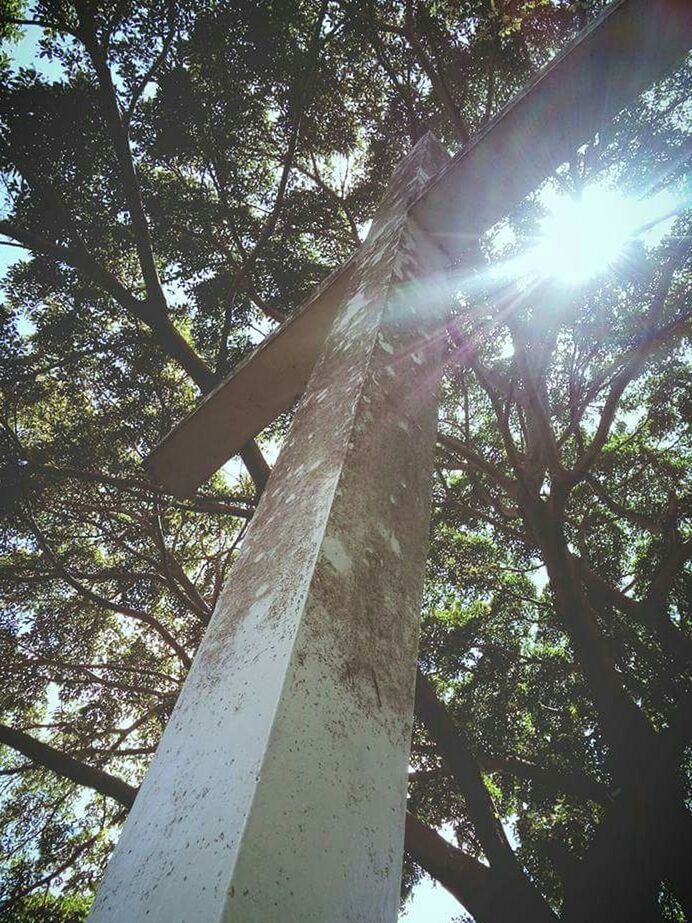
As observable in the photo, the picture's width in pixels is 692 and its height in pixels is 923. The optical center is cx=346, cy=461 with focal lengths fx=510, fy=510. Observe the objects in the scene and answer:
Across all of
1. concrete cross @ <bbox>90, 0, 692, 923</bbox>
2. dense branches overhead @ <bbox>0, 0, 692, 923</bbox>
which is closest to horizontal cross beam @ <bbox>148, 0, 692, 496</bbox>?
concrete cross @ <bbox>90, 0, 692, 923</bbox>

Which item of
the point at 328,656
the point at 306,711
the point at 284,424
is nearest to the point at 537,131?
the point at 328,656

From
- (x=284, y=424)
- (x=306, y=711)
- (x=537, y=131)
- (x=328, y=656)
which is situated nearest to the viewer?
(x=306, y=711)

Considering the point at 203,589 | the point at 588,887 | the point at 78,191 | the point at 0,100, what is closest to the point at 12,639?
the point at 203,589

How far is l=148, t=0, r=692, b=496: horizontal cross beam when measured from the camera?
2.49 m

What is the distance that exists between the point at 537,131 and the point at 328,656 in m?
2.98

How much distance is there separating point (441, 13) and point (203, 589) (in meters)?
7.76

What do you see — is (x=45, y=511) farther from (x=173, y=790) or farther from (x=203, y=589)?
(x=173, y=790)

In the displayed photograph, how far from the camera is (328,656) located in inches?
44.8

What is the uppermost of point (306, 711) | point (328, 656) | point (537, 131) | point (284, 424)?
point (284, 424)

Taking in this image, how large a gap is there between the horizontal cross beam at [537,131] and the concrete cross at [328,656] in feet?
0.05

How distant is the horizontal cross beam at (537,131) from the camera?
2.49m

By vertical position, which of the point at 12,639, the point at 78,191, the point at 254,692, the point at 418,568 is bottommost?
the point at 254,692

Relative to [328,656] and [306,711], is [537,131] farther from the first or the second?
[306,711]

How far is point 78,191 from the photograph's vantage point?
5.55 metres
